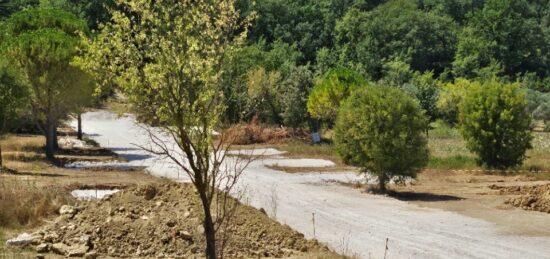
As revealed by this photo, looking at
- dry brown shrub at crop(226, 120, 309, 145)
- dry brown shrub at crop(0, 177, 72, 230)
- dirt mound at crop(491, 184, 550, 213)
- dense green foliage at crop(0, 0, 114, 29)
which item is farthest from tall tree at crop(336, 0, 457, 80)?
dry brown shrub at crop(0, 177, 72, 230)

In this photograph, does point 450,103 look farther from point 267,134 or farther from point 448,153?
point 448,153

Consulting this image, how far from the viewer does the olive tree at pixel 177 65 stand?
10.9 metres

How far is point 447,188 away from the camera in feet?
107

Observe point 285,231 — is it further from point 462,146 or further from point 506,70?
point 506,70

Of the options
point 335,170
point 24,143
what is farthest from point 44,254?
point 24,143

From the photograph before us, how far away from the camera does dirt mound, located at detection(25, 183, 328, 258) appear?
16.2m

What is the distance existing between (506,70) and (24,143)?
9015 centimetres

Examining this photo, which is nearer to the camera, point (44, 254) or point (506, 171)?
point (44, 254)

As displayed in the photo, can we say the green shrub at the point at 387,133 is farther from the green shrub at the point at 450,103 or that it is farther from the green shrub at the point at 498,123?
the green shrub at the point at 450,103

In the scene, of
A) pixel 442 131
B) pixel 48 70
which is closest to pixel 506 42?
pixel 442 131

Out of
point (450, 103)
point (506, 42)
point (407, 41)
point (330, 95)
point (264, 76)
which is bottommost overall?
point (450, 103)

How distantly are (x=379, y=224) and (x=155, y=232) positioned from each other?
327 inches

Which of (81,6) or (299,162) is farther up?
(81,6)

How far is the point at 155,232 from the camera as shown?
16703 mm
